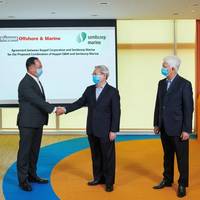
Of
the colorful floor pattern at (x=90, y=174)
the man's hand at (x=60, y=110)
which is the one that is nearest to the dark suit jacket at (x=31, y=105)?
the man's hand at (x=60, y=110)

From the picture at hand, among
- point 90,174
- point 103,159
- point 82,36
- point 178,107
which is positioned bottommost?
point 90,174

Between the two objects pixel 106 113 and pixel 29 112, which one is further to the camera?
pixel 29 112

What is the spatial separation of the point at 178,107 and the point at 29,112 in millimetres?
1757

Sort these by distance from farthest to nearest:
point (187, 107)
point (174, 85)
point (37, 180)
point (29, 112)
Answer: point (37, 180) < point (29, 112) < point (174, 85) < point (187, 107)

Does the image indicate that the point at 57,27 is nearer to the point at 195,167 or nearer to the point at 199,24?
the point at 199,24

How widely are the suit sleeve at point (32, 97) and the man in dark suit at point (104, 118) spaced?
1.71 ft

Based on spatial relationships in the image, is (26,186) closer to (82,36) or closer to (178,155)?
(178,155)

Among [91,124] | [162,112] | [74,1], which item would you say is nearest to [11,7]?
[74,1]

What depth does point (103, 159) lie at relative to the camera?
4762 mm

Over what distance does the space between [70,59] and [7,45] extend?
1273 millimetres

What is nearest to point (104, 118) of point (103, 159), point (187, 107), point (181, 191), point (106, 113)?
point (106, 113)

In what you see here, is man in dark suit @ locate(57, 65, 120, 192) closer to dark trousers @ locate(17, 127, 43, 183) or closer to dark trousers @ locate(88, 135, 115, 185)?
dark trousers @ locate(88, 135, 115, 185)

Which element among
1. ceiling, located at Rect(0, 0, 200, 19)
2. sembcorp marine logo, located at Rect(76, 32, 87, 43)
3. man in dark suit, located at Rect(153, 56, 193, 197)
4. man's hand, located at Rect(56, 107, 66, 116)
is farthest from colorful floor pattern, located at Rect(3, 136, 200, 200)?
ceiling, located at Rect(0, 0, 200, 19)

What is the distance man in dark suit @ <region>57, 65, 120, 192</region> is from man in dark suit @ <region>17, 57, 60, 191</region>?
0.53 metres
